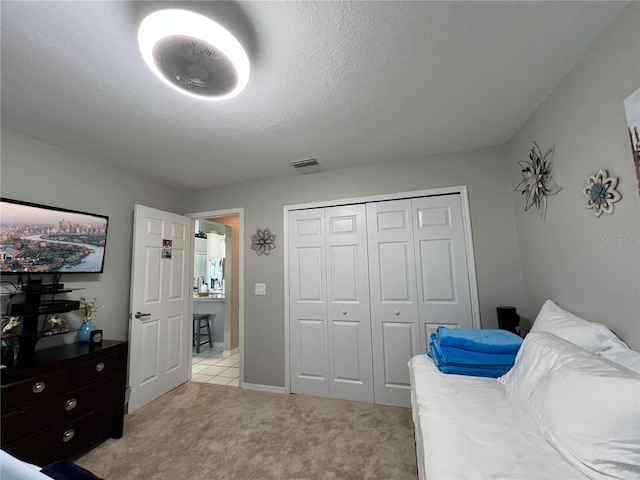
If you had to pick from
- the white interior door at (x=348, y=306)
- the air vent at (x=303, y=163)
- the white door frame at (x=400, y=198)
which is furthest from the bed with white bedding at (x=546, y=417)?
the air vent at (x=303, y=163)

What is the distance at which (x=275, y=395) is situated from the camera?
2.95 m

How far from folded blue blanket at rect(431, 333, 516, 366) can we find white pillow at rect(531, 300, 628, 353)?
0.28m

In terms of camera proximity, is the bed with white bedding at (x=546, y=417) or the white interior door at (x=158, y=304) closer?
the bed with white bedding at (x=546, y=417)

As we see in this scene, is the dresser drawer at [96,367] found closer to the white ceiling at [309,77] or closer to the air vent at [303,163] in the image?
the white ceiling at [309,77]

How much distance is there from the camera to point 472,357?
5.38ft

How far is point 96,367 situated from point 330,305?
2.06 metres

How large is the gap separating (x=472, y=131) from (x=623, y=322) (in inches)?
65.3

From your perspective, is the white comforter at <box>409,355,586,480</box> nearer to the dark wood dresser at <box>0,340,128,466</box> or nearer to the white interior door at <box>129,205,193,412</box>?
the dark wood dresser at <box>0,340,128,466</box>

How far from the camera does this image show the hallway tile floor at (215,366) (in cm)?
345

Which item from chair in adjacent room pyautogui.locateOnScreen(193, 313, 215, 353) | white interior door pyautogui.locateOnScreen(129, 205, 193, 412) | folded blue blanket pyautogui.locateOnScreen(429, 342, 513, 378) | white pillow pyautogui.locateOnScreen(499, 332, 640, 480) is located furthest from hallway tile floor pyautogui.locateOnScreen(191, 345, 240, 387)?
white pillow pyautogui.locateOnScreen(499, 332, 640, 480)

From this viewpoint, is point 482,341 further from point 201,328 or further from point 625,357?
point 201,328

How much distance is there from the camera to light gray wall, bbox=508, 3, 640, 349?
1224mm

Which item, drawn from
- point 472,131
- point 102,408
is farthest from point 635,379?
point 102,408

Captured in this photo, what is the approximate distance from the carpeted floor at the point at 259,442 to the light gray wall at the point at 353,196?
2.06 ft
